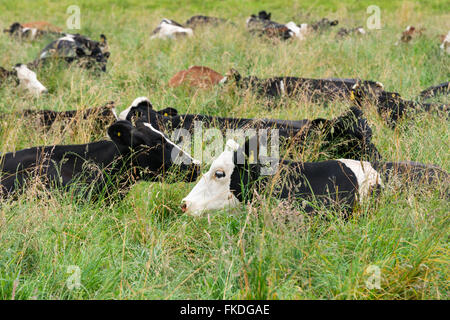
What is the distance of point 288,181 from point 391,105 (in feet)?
7.26

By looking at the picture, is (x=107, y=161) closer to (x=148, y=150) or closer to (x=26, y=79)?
(x=148, y=150)

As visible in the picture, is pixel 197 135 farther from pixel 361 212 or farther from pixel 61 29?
pixel 61 29

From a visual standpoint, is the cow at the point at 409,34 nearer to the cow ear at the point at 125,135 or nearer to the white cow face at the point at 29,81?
the white cow face at the point at 29,81

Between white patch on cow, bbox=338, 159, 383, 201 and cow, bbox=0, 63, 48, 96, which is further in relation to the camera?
cow, bbox=0, 63, 48, 96

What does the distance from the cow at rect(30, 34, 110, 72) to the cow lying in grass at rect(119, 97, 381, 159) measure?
2.42 meters

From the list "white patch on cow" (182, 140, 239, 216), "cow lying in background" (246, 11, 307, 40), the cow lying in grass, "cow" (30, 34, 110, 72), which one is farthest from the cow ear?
"cow lying in background" (246, 11, 307, 40)

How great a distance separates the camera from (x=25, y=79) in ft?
21.8

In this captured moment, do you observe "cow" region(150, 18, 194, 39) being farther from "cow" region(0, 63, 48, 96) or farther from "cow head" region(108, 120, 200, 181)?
"cow head" region(108, 120, 200, 181)

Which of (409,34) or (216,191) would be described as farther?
A: (409,34)

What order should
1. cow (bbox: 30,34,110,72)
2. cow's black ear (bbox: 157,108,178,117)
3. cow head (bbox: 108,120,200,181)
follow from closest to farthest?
cow head (bbox: 108,120,200,181), cow's black ear (bbox: 157,108,178,117), cow (bbox: 30,34,110,72)

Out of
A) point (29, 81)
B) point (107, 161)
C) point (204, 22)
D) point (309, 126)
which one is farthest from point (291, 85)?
point (204, 22)

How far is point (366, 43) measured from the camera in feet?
28.4

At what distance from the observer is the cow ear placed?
3.97 meters

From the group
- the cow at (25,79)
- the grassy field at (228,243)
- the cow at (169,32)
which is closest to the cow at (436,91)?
the grassy field at (228,243)
